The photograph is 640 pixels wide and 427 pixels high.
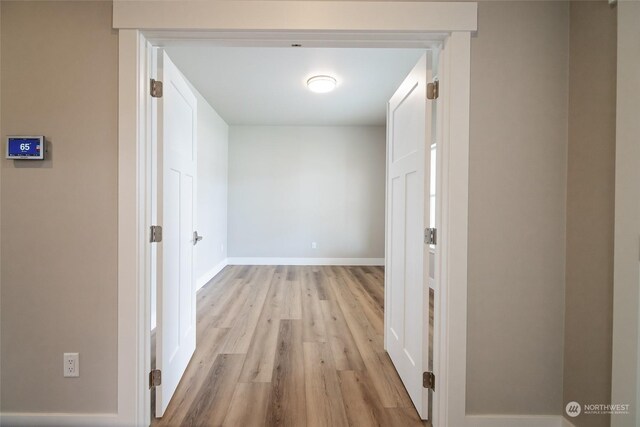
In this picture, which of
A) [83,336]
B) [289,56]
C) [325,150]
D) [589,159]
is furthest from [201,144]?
[589,159]

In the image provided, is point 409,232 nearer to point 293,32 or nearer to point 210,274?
point 293,32

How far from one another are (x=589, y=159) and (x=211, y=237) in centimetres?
451

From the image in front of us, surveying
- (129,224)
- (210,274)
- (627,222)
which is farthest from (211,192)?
(627,222)

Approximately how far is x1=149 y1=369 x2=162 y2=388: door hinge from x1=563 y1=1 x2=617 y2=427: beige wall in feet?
6.71

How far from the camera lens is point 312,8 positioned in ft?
Answer: 4.48

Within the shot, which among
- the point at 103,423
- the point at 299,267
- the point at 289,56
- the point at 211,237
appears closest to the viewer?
the point at 103,423

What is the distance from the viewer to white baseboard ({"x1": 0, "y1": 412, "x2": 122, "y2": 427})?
1381 millimetres

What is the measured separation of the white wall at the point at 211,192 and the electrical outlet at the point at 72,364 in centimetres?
222

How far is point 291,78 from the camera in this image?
336 centimetres

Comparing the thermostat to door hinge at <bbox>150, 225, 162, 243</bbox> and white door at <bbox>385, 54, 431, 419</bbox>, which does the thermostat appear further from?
white door at <bbox>385, 54, 431, 419</bbox>

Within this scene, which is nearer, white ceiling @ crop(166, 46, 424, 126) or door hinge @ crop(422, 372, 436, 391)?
door hinge @ crop(422, 372, 436, 391)

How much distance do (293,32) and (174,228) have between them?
4.11 feet

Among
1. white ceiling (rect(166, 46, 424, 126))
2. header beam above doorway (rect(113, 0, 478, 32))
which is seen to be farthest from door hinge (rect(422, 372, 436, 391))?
white ceiling (rect(166, 46, 424, 126))

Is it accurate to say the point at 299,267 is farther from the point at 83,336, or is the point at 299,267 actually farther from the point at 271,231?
the point at 83,336
